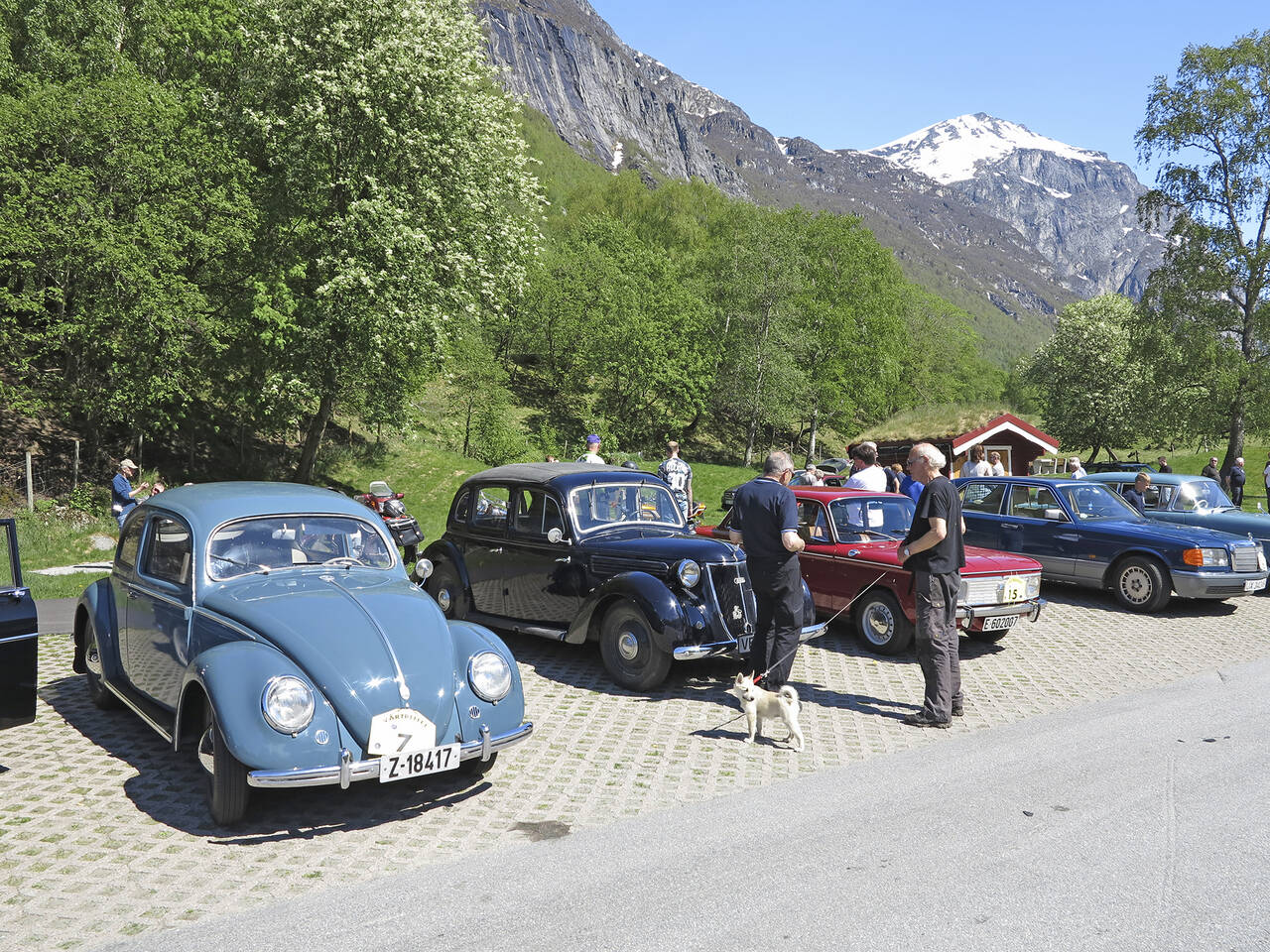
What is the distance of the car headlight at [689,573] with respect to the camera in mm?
7746

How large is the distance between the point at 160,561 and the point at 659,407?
39.2 metres

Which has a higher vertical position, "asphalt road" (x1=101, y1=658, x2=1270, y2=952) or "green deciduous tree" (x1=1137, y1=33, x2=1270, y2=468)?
"green deciduous tree" (x1=1137, y1=33, x2=1270, y2=468)

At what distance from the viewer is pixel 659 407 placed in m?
44.9

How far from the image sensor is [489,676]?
553 cm

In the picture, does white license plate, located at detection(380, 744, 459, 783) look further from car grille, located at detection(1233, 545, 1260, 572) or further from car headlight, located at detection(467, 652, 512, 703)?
car grille, located at detection(1233, 545, 1260, 572)

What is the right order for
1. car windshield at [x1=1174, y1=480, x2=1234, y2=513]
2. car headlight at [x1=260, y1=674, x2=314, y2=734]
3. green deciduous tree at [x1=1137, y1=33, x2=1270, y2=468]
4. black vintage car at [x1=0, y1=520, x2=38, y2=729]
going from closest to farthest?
car headlight at [x1=260, y1=674, x2=314, y2=734]
black vintage car at [x1=0, y1=520, x2=38, y2=729]
car windshield at [x1=1174, y1=480, x2=1234, y2=513]
green deciduous tree at [x1=1137, y1=33, x2=1270, y2=468]

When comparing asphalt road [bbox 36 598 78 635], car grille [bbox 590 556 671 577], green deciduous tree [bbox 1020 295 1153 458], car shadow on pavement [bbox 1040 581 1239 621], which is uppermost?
green deciduous tree [bbox 1020 295 1153 458]

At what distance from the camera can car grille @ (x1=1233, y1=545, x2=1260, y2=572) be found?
1208 cm

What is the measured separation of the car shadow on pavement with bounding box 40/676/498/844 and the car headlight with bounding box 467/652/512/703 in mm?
681

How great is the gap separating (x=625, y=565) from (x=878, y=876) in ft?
13.9

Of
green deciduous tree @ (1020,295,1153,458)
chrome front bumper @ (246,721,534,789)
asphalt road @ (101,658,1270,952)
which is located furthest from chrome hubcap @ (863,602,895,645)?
green deciduous tree @ (1020,295,1153,458)

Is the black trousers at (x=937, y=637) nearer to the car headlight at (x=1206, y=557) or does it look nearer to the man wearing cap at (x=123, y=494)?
the car headlight at (x=1206, y=557)

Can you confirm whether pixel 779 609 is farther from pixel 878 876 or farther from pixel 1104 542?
pixel 1104 542

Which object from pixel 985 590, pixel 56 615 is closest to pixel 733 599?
pixel 985 590
